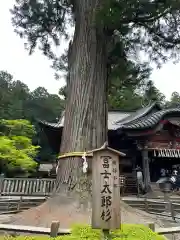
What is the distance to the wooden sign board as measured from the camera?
3.54 meters

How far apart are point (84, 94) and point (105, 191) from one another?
349cm

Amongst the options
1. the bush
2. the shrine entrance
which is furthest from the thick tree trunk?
the shrine entrance

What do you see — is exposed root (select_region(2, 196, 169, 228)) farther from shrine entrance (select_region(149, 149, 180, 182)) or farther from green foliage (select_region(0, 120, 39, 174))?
green foliage (select_region(0, 120, 39, 174))

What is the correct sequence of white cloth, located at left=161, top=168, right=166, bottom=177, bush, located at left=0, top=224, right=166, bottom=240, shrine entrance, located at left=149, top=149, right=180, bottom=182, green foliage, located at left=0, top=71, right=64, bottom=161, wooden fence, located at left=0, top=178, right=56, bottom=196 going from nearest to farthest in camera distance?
bush, located at left=0, top=224, right=166, bottom=240, wooden fence, located at left=0, top=178, right=56, bottom=196, white cloth, located at left=161, top=168, right=166, bottom=177, shrine entrance, located at left=149, top=149, right=180, bottom=182, green foliage, located at left=0, top=71, right=64, bottom=161

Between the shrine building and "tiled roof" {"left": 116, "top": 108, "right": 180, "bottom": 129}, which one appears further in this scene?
the shrine building

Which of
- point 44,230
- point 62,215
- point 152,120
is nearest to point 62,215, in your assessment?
point 62,215

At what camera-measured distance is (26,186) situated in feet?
32.3

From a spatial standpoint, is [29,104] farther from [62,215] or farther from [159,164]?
[62,215]

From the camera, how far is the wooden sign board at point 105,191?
3541mm

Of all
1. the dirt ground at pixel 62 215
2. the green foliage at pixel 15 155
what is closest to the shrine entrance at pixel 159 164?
the green foliage at pixel 15 155

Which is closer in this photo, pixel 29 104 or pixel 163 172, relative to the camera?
pixel 163 172

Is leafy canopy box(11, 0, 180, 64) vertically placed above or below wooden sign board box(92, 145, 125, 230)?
above

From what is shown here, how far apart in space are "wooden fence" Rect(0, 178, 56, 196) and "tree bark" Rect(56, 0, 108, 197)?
377 cm

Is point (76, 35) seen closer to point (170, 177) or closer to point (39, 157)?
point (170, 177)
